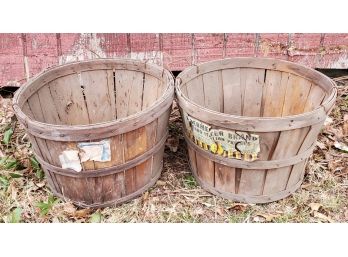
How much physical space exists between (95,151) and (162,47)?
5.80 ft

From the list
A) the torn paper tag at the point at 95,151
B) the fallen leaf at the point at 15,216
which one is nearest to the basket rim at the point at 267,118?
the torn paper tag at the point at 95,151

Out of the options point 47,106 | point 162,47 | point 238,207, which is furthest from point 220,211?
point 162,47

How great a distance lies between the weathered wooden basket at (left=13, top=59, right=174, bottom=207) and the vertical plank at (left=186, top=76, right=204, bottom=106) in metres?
0.23

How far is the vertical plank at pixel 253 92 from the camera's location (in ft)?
11.9

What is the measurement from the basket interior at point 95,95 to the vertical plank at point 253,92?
81 centimetres

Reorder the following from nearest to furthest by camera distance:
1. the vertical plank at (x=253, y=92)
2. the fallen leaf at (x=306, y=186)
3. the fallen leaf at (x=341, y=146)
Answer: the fallen leaf at (x=306, y=186), the vertical plank at (x=253, y=92), the fallen leaf at (x=341, y=146)


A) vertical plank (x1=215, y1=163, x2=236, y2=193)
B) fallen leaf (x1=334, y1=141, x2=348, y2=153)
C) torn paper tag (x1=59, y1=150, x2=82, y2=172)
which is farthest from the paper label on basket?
fallen leaf (x1=334, y1=141, x2=348, y2=153)

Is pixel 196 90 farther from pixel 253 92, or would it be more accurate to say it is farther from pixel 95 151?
pixel 95 151

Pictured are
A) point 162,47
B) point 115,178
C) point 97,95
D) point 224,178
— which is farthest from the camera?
point 162,47

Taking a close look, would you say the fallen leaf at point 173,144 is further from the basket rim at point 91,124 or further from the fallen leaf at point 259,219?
the fallen leaf at point 259,219

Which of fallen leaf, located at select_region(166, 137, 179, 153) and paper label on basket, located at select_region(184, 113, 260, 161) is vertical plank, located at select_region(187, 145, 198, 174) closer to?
paper label on basket, located at select_region(184, 113, 260, 161)

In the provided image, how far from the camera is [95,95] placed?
12.2 feet

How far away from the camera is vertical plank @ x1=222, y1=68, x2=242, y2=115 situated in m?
3.62

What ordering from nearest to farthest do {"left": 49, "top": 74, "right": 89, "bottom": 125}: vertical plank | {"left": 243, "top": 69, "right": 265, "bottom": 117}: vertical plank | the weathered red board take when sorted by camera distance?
{"left": 49, "top": 74, "right": 89, "bottom": 125}: vertical plank → {"left": 243, "top": 69, "right": 265, "bottom": 117}: vertical plank → the weathered red board
